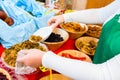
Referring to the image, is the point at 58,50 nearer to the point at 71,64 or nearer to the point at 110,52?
the point at 110,52

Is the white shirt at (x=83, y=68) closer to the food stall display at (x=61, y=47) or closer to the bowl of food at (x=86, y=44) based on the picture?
the food stall display at (x=61, y=47)

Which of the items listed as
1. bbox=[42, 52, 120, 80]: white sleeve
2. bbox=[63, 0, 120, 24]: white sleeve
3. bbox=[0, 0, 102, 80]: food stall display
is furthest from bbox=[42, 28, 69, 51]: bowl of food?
bbox=[42, 52, 120, 80]: white sleeve

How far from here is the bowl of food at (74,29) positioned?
1.20 metres

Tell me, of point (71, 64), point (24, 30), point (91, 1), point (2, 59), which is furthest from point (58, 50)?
point (91, 1)

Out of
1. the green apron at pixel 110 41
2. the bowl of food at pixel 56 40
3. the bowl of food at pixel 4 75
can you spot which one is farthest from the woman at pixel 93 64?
the bowl of food at pixel 56 40

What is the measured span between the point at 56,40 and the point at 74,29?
209 millimetres

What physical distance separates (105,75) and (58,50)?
573mm

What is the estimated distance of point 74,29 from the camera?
4.08ft

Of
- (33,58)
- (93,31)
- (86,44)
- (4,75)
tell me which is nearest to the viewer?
(33,58)

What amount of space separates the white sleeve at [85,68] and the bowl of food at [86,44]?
492mm

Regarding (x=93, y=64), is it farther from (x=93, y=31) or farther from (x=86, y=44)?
(x=93, y=31)

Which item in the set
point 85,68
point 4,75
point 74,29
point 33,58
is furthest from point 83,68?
point 74,29

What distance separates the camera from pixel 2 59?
0.90 meters

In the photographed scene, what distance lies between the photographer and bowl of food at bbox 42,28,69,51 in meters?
1.04
